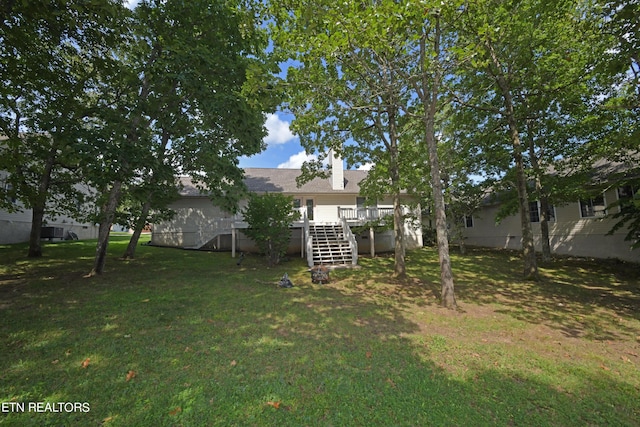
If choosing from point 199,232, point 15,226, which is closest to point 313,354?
point 199,232

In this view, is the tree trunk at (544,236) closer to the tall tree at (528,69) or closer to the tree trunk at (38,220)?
the tall tree at (528,69)

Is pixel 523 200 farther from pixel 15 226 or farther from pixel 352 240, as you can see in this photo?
pixel 15 226

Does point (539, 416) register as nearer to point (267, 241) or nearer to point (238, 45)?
point (267, 241)

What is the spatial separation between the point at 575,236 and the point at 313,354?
17.3 meters

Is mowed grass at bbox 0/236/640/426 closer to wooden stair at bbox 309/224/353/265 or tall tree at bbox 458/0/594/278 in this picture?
wooden stair at bbox 309/224/353/265

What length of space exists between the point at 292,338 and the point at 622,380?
468cm

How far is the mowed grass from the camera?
9.57ft

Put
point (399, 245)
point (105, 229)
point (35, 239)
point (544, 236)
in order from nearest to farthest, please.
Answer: point (105, 229), point (399, 245), point (35, 239), point (544, 236)

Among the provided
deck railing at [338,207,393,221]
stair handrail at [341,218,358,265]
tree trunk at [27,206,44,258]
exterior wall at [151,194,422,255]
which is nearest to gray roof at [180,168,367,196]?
exterior wall at [151,194,422,255]

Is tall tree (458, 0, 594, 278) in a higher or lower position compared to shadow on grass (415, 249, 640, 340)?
higher

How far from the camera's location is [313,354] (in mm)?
4145

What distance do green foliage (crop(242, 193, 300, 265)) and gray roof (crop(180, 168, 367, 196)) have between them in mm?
6932

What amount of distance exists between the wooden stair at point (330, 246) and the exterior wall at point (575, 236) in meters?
11.5

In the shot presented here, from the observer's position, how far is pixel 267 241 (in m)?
12.0
